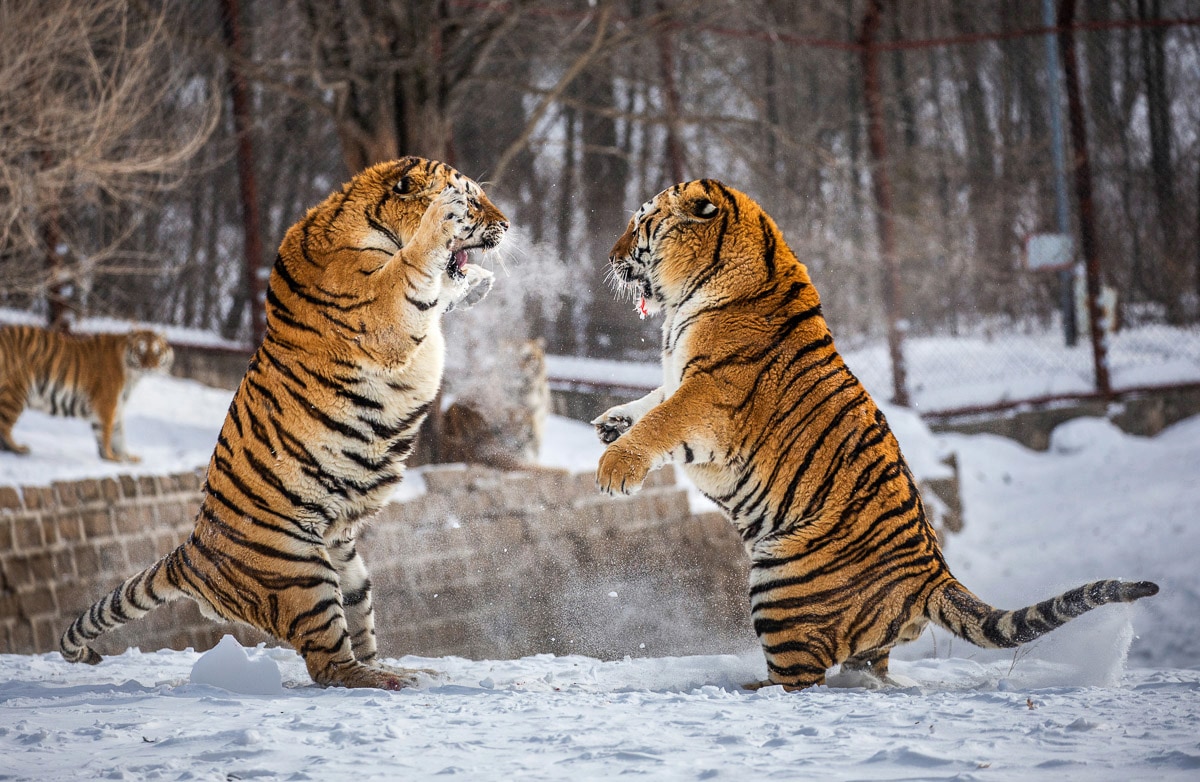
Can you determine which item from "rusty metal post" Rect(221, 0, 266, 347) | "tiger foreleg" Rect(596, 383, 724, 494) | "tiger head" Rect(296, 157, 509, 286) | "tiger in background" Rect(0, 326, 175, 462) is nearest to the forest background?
"rusty metal post" Rect(221, 0, 266, 347)

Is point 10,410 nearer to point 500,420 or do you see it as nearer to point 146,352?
point 146,352

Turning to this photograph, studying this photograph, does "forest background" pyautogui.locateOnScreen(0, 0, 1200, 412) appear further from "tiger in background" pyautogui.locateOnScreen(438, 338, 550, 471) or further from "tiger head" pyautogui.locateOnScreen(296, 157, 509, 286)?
"tiger head" pyautogui.locateOnScreen(296, 157, 509, 286)

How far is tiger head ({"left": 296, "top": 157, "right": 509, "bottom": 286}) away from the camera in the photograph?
3.50 meters

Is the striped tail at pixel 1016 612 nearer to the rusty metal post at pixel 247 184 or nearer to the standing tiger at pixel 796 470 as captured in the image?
the standing tiger at pixel 796 470

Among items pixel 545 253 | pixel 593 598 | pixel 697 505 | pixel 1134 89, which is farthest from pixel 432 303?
pixel 1134 89

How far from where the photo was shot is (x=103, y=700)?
3.21 meters

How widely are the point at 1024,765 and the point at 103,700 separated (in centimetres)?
238

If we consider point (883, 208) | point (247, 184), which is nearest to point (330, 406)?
point (247, 184)

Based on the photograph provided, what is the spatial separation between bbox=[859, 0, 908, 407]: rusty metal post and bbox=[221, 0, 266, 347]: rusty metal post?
4.45 meters

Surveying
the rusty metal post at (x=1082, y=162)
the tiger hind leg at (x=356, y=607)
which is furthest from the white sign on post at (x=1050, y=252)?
the tiger hind leg at (x=356, y=607)

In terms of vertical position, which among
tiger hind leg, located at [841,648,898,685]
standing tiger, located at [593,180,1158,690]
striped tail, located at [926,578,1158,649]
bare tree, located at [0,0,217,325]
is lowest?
tiger hind leg, located at [841,648,898,685]

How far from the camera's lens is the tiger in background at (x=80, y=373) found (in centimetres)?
724

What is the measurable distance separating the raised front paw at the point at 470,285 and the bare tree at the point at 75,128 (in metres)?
3.91

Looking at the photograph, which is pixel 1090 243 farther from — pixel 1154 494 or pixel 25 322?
pixel 25 322
